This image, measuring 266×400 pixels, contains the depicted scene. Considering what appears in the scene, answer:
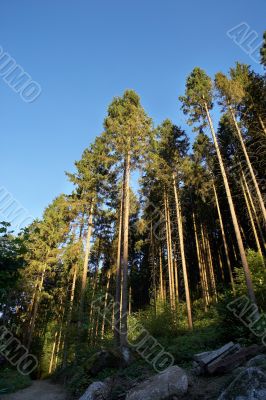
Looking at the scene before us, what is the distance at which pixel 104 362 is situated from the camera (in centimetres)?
1135

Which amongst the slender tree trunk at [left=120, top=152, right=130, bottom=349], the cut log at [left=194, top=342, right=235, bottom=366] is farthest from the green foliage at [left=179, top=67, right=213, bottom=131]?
the cut log at [left=194, top=342, right=235, bottom=366]

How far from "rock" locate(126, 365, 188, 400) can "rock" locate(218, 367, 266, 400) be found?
2138 mm

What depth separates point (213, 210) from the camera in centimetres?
2811

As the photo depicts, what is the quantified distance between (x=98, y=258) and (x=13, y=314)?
1224 cm

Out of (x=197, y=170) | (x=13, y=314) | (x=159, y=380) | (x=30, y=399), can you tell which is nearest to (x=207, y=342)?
(x=159, y=380)

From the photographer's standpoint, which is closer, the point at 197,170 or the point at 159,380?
the point at 159,380

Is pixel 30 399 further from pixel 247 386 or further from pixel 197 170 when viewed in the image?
pixel 197 170

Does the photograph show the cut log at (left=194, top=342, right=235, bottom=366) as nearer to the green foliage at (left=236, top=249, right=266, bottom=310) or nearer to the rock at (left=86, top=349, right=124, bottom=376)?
the rock at (left=86, top=349, right=124, bottom=376)

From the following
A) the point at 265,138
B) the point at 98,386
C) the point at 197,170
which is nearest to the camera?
the point at 98,386

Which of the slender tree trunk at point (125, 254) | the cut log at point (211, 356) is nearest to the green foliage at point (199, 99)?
the slender tree trunk at point (125, 254)

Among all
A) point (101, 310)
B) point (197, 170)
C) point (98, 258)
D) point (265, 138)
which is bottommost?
point (101, 310)

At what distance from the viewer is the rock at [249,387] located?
4688mm

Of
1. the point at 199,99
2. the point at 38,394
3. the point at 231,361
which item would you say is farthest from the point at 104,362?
the point at 199,99

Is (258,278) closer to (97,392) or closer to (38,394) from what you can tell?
(97,392)
